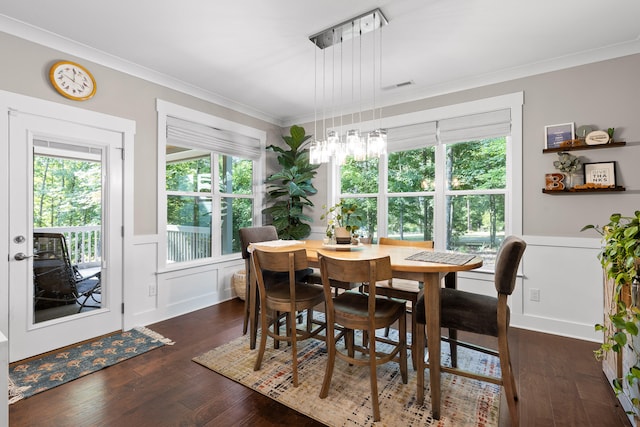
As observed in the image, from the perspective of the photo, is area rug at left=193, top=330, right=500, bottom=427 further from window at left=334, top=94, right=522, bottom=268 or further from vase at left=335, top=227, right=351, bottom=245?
window at left=334, top=94, right=522, bottom=268

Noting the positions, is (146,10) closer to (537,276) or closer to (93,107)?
(93,107)

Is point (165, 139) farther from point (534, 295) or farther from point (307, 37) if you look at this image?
point (534, 295)

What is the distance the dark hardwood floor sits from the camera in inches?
69.6

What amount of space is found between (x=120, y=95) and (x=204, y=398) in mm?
2759

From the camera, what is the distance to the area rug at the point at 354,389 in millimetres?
1776

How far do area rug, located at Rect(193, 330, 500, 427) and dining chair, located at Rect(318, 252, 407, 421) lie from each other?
111mm

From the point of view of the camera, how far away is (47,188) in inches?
101

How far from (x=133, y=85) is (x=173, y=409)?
9.43ft

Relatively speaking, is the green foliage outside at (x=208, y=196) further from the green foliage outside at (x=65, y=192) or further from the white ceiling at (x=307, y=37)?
the white ceiling at (x=307, y=37)

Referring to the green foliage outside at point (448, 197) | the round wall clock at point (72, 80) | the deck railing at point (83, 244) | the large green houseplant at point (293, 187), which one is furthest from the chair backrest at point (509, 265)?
the round wall clock at point (72, 80)

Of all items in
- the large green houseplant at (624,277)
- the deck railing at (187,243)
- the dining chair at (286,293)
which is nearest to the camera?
the large green houseplant at (624,277)

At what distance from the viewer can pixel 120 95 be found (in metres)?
2.97

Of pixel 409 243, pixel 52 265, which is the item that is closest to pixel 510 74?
pixel 409 243

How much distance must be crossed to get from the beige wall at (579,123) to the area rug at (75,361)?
3.70 metres
